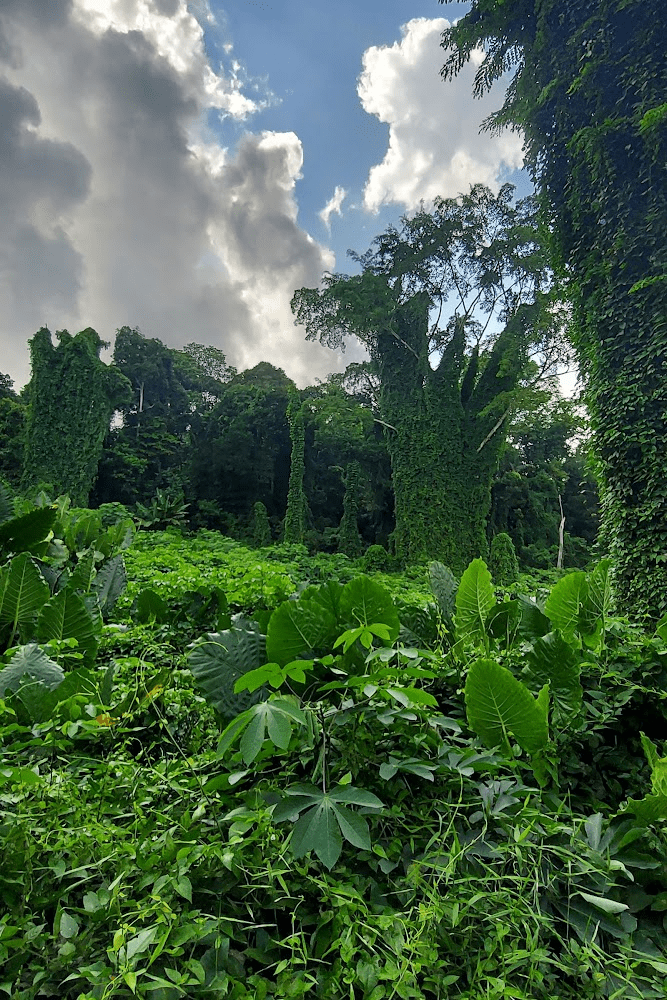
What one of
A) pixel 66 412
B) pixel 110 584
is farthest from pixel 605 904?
pixel 66 412

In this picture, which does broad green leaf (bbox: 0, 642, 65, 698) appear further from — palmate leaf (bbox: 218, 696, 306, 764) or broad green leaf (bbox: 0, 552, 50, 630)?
palmate leaf (bbox: 218, 696, 306, 764)

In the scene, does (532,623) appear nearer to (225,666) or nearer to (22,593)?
(225,666)

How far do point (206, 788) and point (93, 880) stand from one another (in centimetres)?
18

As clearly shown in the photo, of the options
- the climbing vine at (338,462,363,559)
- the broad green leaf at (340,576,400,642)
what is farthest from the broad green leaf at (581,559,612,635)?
the climbing vine at (338,462,363,559)

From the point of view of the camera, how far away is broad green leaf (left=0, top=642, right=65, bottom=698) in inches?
38.6

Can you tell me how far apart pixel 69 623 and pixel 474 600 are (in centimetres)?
96

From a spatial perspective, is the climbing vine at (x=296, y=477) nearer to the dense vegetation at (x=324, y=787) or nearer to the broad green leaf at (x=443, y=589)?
the dense vegetation at (x=324, y=787)

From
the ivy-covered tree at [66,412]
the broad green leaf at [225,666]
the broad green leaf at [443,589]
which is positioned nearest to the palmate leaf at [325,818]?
the broad green leaf at [225,666]

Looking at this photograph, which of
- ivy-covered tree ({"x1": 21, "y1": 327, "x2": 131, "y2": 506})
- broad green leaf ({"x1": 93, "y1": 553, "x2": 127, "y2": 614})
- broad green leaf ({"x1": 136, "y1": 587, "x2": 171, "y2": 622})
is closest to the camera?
broad green leaf ({"x1": 136, "y1": 587, "x2": 171, "y2": 622})

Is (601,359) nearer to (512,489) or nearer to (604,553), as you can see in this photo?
(604,553)

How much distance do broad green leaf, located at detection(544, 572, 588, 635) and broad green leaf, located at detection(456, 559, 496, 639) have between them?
131 millimetres

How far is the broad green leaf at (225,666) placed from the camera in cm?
89

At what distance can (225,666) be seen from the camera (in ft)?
2.99

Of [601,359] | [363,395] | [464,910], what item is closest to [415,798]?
[464,910]
